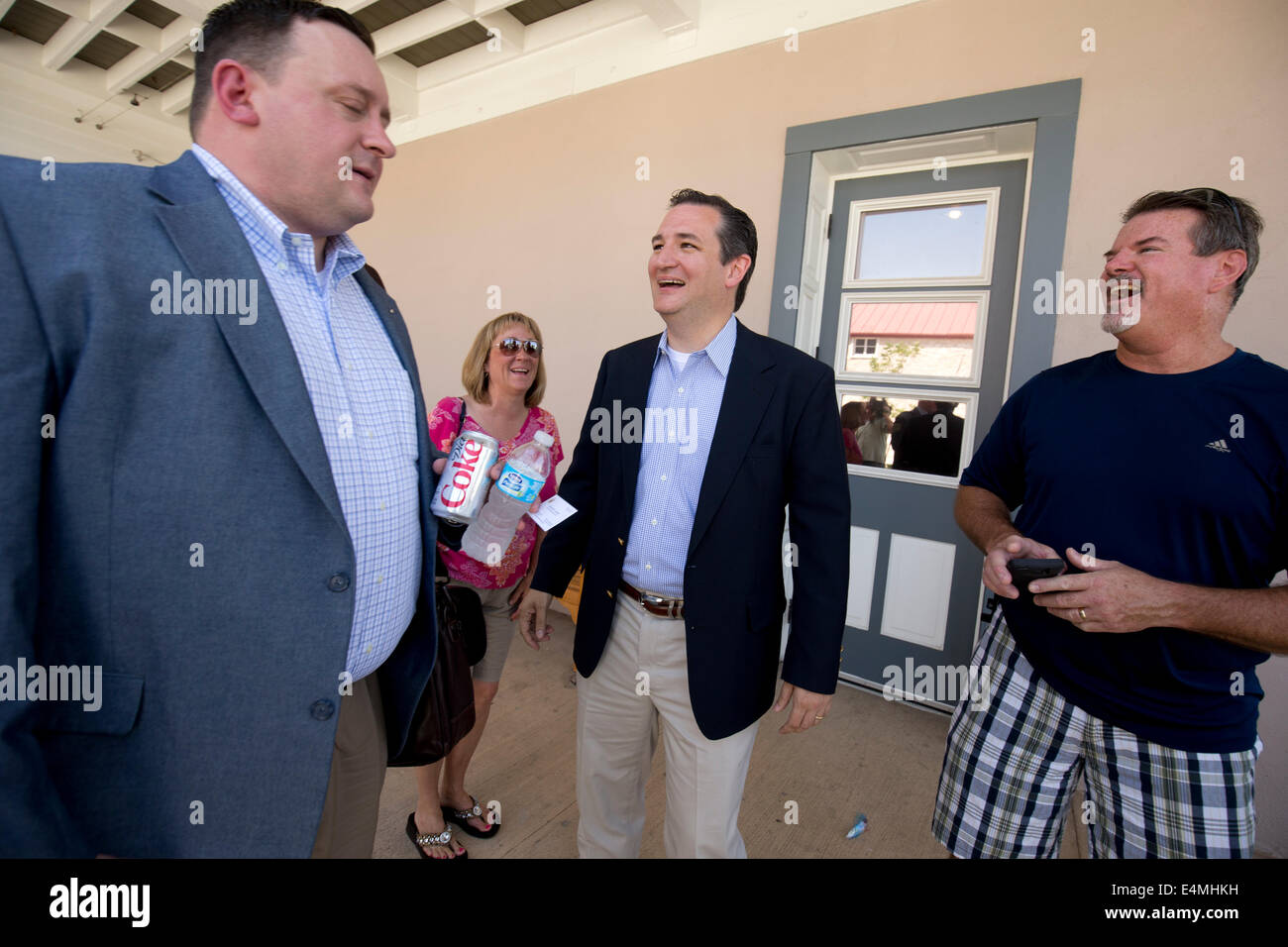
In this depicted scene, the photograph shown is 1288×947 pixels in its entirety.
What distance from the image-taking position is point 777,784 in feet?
9.14

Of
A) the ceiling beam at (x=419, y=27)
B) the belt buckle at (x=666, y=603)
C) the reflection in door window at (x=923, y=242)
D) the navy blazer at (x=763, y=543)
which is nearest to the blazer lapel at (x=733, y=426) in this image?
the navy blazer at (x=763, y=543)

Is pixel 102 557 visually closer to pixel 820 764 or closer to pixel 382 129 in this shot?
pixel 382 129

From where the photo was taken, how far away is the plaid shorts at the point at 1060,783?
4.54 ft

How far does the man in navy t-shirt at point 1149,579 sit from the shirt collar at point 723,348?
2.99ft

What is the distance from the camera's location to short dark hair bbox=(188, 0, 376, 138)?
1055 mm

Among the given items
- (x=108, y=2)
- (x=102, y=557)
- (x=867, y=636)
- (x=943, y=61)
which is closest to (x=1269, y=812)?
(x=867, y=636)

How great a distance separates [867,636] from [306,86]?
144 inches

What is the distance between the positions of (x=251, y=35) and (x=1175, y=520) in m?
2.21

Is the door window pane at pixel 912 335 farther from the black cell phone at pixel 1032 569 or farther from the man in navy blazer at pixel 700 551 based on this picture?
the black cell phone at pixel 1032 569

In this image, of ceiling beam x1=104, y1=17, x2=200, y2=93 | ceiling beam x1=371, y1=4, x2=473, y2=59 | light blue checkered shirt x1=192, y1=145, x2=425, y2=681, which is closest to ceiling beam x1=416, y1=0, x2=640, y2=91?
ceiling beam x1=371, y1=4, x2=473, y2=59

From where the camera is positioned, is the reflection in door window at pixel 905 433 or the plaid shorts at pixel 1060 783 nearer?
the plaid shorts at pixel 1060 783

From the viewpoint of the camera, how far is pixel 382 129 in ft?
4.07

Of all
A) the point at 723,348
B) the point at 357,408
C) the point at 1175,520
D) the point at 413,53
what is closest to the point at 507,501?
the point at 357,408

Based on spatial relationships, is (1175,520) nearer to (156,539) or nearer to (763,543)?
(763,543)
